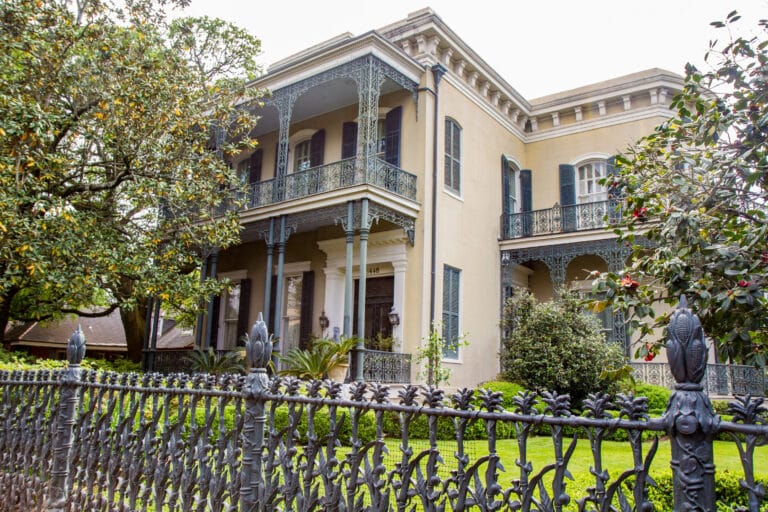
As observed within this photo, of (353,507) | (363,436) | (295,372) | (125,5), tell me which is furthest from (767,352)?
(125,5)

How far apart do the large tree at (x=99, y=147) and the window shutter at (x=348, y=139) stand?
2.81 metres

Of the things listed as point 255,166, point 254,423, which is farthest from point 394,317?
point 254,423

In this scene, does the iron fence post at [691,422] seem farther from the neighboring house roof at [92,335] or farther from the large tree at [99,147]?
the neighboring house roof at [92,335]

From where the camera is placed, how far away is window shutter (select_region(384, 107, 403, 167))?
13625mm

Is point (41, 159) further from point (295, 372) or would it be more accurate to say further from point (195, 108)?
point (295, 372)

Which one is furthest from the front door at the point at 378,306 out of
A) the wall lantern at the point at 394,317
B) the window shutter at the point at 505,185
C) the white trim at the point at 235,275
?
the white trim at the point at 235,275

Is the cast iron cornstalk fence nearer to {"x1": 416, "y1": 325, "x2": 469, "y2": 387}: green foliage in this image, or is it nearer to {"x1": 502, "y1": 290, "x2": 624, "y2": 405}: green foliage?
{"x1": 416, "y1": 325, "x2": 469, "y2": 387}: green foliage

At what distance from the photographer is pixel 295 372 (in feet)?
35.6

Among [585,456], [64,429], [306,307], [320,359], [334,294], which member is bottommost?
[585,456]

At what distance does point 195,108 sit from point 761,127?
9.08 metres

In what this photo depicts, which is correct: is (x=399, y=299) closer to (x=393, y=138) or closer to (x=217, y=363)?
(x=393, y=138)

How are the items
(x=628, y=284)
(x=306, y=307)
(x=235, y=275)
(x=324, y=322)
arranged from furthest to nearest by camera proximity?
(x=235, y=275) < (x=306, y=307) < (x=324, y=322) < (x=628, y=284)

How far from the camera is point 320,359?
10.8 m

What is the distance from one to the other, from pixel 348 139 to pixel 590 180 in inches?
256
